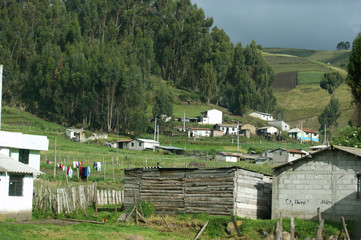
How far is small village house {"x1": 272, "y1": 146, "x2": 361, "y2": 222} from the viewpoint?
25444 millimetres

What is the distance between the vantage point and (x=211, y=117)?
366 feet

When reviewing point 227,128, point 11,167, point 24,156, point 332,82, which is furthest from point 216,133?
point 11,167

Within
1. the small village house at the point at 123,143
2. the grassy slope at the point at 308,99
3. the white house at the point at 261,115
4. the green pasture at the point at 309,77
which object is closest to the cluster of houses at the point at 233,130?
the white house at the point at 261,115

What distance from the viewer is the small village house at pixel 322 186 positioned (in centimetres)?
2544

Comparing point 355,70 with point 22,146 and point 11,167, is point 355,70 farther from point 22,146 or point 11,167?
point 11,167

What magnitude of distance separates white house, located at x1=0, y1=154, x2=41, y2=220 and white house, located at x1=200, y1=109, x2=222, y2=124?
8315cm

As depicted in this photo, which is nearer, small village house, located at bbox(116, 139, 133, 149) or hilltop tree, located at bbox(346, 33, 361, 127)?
hilltop tree, located at bbox(346, 33, 361, 127)

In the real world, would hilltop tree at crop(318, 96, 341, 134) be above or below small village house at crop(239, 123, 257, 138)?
above

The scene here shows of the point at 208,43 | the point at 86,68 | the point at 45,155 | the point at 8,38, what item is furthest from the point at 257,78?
the point at 45,155

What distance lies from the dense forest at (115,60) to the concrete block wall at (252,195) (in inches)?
2435

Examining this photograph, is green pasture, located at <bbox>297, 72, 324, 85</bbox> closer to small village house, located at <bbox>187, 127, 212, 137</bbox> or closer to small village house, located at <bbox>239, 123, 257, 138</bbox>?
small village house, located at <bbox>239, 123, 257, 138</bbox>

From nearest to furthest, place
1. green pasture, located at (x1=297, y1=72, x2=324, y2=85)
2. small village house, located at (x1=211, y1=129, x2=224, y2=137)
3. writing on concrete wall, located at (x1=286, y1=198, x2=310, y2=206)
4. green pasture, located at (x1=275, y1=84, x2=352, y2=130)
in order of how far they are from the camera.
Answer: writing on concrete wall, located at (x1=286, y1=198, x2=310, y2=206) < small village house, located at (x1=211, y1=129, x2=224, y2=137) < green pasture, located at (x1=275, y1=84, x2=352, y2=130) < green pasture, located at (x1=297, y1=72, x2=324, y2=85)

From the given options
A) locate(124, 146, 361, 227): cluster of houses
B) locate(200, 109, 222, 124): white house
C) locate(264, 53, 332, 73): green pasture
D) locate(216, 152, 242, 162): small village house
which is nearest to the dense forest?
locate(200, 109, 222, 124): white house

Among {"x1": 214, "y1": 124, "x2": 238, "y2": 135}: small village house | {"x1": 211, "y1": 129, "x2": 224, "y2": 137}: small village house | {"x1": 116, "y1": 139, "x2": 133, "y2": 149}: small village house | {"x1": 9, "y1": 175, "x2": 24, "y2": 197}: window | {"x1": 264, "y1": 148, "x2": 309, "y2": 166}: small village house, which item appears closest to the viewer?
{"x1": 9, "y1": 175, "x2": 24, "y2": 197}: window
